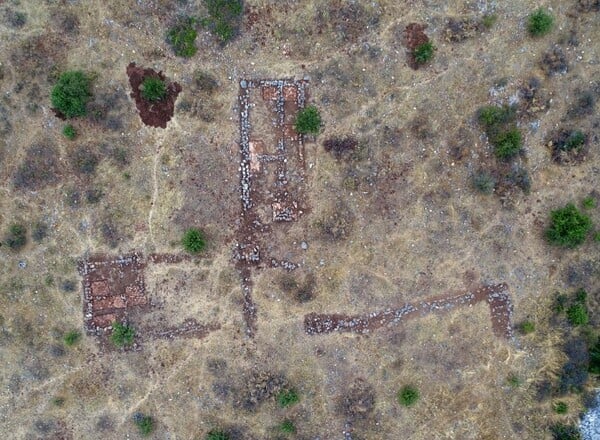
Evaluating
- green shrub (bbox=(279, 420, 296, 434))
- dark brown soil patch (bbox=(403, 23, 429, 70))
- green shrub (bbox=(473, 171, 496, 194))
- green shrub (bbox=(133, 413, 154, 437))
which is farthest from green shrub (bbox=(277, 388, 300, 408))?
dark brown soil patch (bbox=(403, 23, 429, 70))

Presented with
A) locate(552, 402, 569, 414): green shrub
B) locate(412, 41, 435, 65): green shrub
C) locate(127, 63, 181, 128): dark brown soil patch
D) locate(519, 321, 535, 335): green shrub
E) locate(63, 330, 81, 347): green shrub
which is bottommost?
locate(552, 402, 569, 414): green shrub

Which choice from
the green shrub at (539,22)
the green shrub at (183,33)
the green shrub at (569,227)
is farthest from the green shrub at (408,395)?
the green shrub at (183,33)

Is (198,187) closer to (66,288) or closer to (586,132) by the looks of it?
(66,288)

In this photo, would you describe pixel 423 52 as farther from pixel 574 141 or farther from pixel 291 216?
pixel 291 216

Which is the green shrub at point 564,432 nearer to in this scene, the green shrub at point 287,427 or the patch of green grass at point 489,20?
the green shrub at point 287,427

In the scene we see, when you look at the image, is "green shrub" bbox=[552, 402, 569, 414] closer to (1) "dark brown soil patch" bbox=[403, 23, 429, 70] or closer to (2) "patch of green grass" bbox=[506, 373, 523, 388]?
(2) "patch of green grass" bbox=[506, 373, 523, 388]
